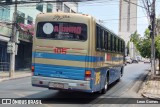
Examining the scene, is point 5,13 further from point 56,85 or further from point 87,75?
point 87,75

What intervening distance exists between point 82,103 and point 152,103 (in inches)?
114

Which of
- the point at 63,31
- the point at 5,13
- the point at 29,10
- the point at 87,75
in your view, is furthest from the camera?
the point at 29,10

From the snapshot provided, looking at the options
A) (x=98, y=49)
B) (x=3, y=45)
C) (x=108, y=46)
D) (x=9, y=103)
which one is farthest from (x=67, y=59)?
(x=3, y=45)

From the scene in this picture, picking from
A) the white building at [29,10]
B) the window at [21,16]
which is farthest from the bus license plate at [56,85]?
the window at [21,16]

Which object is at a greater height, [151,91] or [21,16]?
[21,16]

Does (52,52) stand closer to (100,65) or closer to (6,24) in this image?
(100,65)

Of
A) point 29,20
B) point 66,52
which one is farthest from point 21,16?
point 66,52

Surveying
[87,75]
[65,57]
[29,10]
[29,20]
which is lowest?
[87,75]

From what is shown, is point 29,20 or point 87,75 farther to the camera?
point 29,20

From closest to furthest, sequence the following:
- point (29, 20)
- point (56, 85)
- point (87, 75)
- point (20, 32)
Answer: point (87, 75) → point (56, 85) → point (20, 32) → point (29, 20)

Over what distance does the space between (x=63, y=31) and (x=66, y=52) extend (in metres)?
0.83

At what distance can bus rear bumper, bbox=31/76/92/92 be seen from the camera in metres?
13.1

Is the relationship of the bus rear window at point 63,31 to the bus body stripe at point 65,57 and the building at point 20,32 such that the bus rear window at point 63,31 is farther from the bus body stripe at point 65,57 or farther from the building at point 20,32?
the building at point 20,32

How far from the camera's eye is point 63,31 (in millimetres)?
13586
